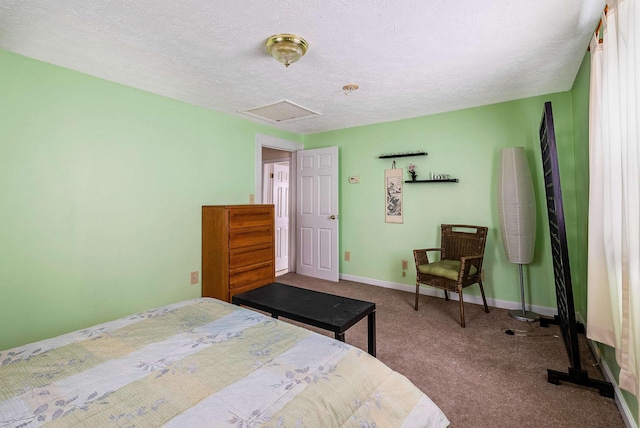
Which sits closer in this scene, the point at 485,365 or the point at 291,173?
the point at 485,365

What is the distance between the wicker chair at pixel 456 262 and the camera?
9.25ft

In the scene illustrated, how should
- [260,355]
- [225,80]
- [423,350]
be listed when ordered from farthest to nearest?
1. [225,80]
2. [423,350]
3. [260,355]

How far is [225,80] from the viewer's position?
2566 millimetres

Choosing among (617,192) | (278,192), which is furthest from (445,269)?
(278,192)

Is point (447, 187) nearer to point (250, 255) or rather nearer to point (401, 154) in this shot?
point (401, 154)

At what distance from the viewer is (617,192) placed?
1.32 metres

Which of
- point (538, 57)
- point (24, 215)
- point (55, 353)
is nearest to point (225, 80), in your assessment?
point (24, 215)

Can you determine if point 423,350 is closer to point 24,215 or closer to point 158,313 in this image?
point 158,313

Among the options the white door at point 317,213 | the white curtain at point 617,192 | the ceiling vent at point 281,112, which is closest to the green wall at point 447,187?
the white door at point 317,213

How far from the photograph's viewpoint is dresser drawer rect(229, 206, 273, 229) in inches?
121

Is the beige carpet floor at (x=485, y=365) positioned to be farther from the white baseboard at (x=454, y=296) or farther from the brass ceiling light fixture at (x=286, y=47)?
the brass ceiling light fixture at (x=286, y=47)

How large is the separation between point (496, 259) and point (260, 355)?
10.0ft

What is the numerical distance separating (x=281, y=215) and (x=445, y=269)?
3.16 meters

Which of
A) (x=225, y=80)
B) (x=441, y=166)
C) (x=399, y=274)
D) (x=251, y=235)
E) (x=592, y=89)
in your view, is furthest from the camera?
(x=399, y=274)
